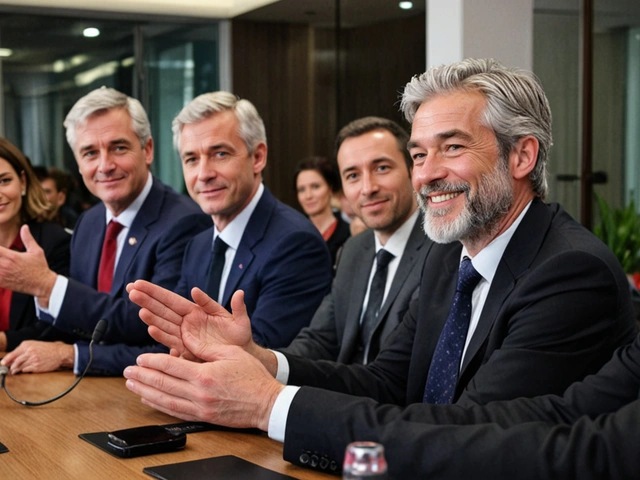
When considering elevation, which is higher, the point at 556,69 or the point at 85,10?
the point at 85,10

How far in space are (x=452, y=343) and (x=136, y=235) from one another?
1.70m

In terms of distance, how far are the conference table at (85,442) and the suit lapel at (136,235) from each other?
0.89 metres

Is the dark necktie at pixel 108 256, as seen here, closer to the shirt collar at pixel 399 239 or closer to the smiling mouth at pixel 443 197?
the shirt collar at pixel 399 239

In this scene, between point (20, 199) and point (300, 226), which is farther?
point (20, 199)

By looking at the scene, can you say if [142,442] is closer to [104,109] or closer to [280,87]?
[104,109]

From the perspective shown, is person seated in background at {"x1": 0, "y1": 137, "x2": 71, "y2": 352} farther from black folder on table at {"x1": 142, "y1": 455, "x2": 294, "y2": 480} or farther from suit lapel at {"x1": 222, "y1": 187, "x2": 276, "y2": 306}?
black folder on table at {"x1": 142, "y1": 455, "x2": 294, "y2": 480}

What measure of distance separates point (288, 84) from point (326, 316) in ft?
19.9

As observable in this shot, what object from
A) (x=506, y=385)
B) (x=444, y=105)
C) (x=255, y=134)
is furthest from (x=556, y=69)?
(x=506, y=385)

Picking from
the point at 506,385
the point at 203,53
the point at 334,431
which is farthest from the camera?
the point at 203,53

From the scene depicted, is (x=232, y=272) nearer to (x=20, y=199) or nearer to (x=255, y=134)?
(x=255, y=134)

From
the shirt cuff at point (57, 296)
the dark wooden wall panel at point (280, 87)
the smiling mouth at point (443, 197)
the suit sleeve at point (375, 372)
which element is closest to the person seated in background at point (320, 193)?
the dark wooden wall panel at point (280, 87)

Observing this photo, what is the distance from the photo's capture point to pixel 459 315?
2100 mm

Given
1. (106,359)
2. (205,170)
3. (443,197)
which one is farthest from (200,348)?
(205,170)

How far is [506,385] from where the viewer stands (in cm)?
183
